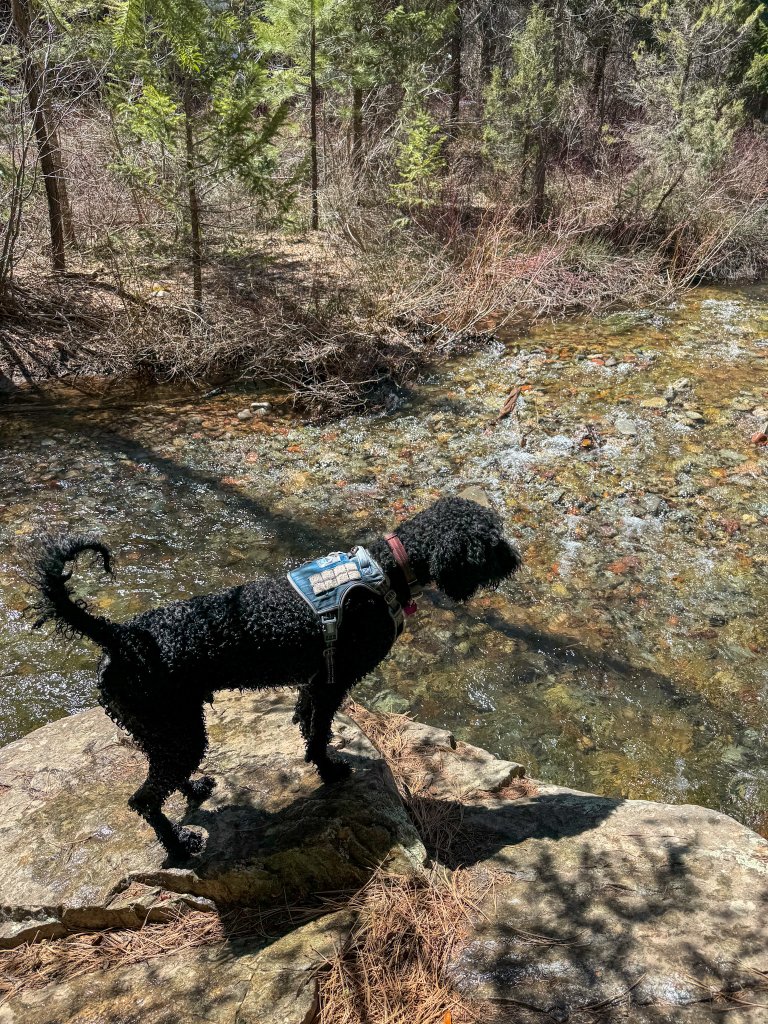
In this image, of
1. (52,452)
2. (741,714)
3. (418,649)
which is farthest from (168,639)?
(52,452)

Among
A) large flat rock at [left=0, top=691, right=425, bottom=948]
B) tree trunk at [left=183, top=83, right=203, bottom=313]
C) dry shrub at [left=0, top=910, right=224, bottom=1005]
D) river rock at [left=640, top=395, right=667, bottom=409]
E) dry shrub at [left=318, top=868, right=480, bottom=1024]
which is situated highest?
tree trunk at [left=183, top=83, right=203, bottom=313]

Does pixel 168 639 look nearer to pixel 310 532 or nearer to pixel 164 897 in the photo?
pixel 164 897

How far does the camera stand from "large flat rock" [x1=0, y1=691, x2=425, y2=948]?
257 centimetres

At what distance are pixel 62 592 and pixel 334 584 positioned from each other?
3.42 ft

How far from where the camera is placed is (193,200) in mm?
7934

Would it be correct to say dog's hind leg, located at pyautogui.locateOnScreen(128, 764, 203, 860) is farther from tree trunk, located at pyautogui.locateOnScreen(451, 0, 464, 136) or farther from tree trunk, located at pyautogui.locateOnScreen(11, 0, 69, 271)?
tree trunk, located at pyautogui.locateOnScreen(451, 0, 464, 136)

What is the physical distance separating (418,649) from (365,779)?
1.63 m

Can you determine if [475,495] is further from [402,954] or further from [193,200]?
[193,200]

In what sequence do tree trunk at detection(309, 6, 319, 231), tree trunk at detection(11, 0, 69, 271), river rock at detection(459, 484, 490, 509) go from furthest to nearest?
tree trunk at detection(309, 6, 319, 231) < tree trunk at detection(11, 0, 69, 271) < river rock at detection(459, 484, 490, 509)

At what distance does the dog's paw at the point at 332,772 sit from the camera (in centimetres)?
300

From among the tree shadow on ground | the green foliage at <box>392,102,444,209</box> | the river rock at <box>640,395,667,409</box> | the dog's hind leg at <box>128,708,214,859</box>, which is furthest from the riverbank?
the tree shadow on ground

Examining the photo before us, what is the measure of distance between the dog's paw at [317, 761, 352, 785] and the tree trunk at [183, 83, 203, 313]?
6537 millimetres

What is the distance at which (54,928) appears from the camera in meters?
2.52

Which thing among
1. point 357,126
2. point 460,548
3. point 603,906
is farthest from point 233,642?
point 357,126
